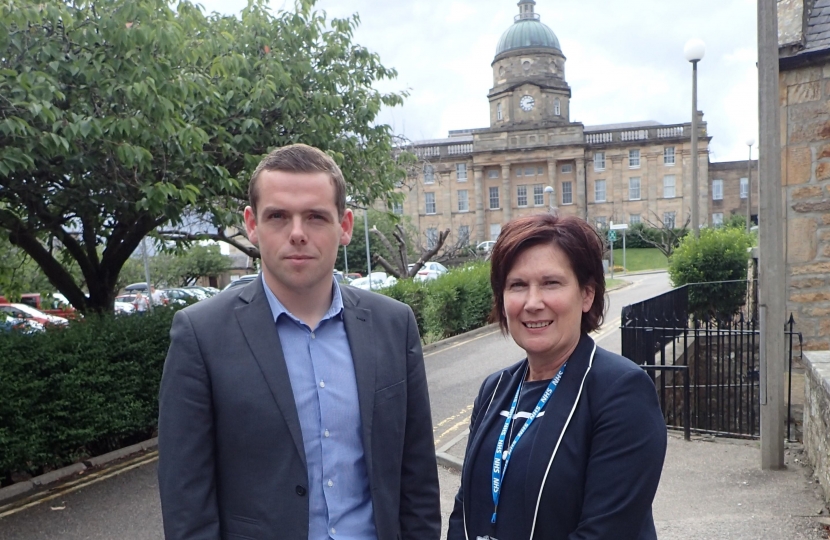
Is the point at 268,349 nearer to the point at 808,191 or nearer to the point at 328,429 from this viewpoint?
the point at 328,429

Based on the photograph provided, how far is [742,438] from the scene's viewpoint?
727 cm

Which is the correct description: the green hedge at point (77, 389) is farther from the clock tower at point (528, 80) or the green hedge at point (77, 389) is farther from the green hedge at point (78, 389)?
the clock tower at point (528, 80)

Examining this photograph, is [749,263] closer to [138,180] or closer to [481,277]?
[481,277]

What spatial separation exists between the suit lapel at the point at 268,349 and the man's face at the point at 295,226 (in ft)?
0.38

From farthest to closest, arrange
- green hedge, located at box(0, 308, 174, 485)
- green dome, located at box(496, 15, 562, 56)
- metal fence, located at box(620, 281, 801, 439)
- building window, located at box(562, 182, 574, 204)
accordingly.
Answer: green dome, located at box(496, 15, 562, 56), building window, located at box(562, 182, 574, 204), metal fence, located at box(620, 281, 801, 439), green hedge, located at box(0, 308, 174, 485)

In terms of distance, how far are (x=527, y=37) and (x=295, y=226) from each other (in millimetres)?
72103

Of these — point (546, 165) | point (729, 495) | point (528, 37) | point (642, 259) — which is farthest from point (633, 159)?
point (729, 495)

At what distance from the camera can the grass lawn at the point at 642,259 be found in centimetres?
4738

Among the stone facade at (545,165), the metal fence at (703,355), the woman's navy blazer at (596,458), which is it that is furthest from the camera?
the stone facade at (545,165)

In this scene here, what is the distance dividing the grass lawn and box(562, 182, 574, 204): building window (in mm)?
11927

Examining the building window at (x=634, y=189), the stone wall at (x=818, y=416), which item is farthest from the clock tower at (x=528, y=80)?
the stone wall at (x=818, y=416)

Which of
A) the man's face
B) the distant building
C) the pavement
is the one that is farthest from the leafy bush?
the distant building

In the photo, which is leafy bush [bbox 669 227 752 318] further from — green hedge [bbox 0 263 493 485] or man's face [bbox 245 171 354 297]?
man's face [bbox 245 171 354 297]

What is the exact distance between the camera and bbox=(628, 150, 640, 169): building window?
210 feet
